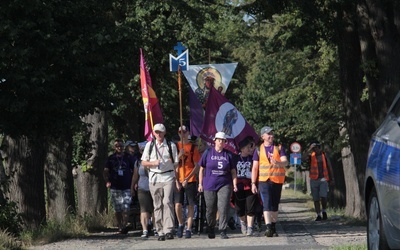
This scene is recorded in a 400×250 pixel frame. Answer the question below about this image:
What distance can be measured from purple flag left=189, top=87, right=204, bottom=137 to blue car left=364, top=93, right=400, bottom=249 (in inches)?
494

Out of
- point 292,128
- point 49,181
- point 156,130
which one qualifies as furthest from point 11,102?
point 292,128

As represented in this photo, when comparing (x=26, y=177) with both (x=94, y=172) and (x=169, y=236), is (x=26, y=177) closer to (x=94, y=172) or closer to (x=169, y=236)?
(x=169, y=236)

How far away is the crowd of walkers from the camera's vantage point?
1725 centimetres

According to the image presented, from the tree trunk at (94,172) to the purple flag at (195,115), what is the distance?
10.3ft

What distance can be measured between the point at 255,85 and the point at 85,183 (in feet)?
133

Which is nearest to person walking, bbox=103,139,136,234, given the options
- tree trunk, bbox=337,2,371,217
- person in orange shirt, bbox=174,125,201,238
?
person in orange shirt, bbox=174,125,201,238

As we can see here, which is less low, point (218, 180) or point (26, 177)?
point (26, 177)

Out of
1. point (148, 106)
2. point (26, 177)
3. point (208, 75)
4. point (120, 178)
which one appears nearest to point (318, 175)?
point (208, 75)

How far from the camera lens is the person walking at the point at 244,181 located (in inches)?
752

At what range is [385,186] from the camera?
8.36 m

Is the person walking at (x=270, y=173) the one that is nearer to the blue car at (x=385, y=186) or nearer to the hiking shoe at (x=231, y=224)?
the hiking shoe at (x=231, y=224)

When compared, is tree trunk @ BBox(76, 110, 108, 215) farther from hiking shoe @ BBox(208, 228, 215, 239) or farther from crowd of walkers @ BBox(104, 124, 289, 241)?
hiking shoe @ BBox(208, 228, 215, 239)

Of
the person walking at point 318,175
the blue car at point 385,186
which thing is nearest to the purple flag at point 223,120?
the person walking at point 318,175

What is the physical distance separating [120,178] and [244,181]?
3110 millimetres
